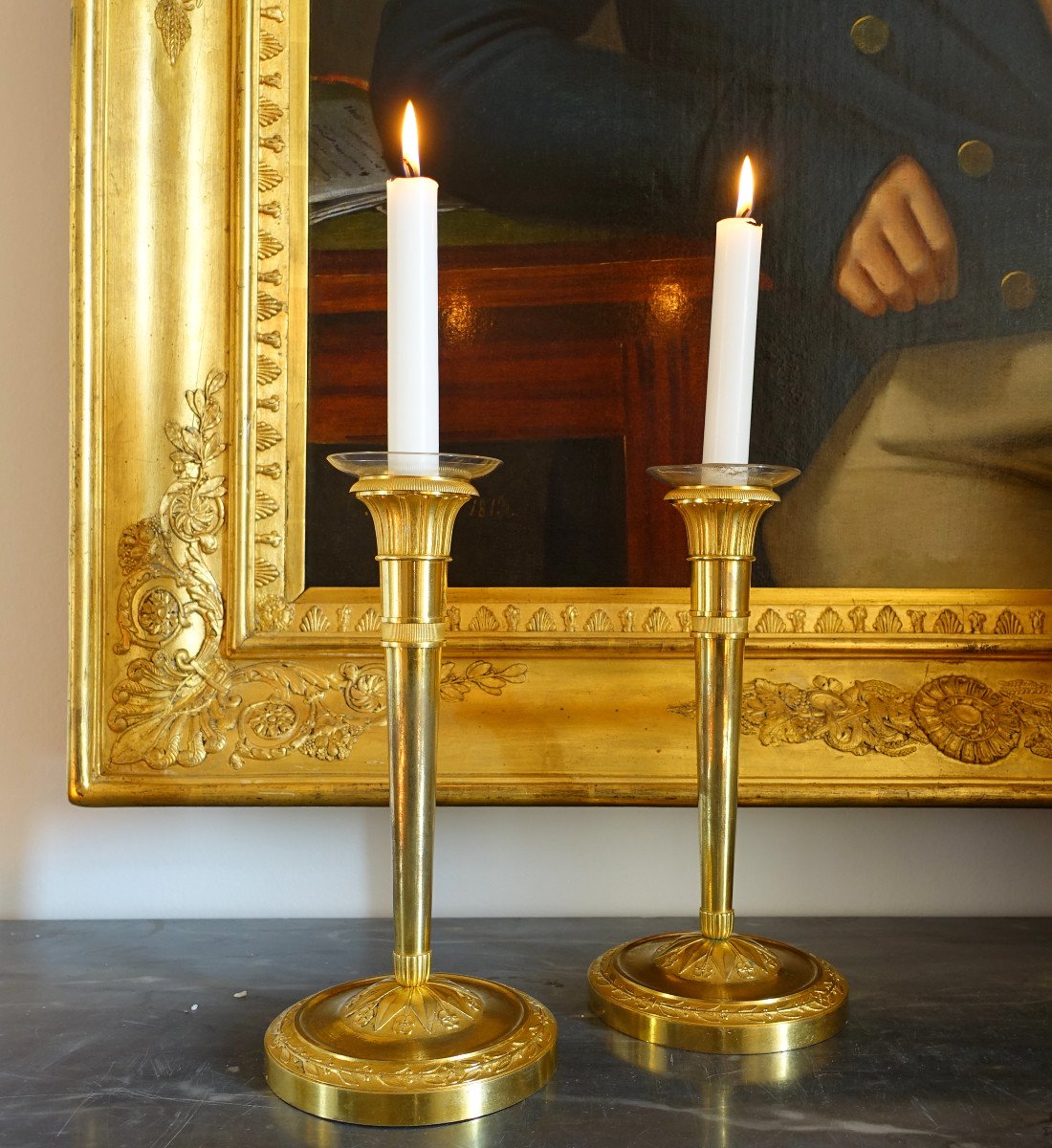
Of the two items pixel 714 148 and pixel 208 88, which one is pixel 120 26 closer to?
pixel 208 88

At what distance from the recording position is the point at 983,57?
0.77 meters

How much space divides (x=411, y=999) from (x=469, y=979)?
0.06 meters

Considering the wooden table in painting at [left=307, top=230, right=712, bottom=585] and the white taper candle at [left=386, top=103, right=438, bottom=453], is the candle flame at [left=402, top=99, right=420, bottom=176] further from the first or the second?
the wooden table in painting at [left=307, top=230, right=712, bottom=585]

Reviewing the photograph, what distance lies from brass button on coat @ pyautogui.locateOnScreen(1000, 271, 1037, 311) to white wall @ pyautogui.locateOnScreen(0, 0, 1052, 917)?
0.39 meters

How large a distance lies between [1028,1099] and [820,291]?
54cm

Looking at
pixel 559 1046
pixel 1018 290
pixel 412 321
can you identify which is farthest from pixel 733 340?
pixel 559 1046

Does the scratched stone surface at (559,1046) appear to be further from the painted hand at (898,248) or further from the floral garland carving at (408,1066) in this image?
the painted hand at (898,248)

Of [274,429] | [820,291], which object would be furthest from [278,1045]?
[820,291]

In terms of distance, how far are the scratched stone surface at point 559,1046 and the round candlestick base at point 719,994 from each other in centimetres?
1

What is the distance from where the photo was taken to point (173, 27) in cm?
75

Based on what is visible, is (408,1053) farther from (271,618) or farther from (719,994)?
(271,618)

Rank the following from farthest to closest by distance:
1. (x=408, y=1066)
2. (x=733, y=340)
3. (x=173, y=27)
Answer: (x=173, y=27) < (x=733, y=340) < (x=408, y=1066)

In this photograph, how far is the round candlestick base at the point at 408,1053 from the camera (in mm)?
494

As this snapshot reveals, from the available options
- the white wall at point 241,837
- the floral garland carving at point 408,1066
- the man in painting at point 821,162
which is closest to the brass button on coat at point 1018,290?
the man in painting at point 821,162
